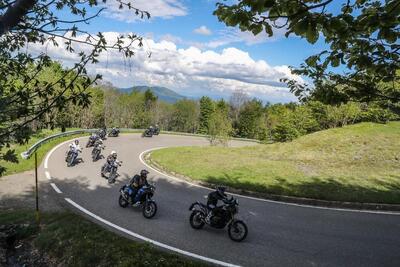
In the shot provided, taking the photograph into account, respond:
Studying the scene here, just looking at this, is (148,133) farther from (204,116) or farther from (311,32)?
(204,116)

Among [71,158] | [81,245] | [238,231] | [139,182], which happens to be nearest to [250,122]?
[71,158]

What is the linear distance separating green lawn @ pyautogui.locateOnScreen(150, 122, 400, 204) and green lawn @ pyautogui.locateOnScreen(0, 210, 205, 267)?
27.1 ft

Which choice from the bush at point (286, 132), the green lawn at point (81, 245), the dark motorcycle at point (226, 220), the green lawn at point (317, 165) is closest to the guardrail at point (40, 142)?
the green lawn at point (81, 245)

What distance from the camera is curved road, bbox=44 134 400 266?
31.7 feet

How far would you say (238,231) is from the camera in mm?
10578

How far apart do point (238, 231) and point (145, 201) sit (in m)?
3.98

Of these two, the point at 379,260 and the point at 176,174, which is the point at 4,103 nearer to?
the point at 379,260

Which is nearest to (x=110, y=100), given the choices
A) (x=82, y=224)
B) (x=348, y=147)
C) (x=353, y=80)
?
(x=348, y=147)

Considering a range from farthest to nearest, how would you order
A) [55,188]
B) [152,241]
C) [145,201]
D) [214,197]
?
[55,188], [145,201], [214,197], [152,241]

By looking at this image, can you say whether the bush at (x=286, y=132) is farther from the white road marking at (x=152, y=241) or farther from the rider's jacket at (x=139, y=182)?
the white road marking at (x=152, y=241)

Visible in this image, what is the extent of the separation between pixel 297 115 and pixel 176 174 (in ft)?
110

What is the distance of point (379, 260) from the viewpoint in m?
9.59

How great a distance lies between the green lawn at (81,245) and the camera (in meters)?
8.75

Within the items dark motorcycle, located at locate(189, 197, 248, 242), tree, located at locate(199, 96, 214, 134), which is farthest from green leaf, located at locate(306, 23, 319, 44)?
tree, located at locate(199, 96, 214, 134)
